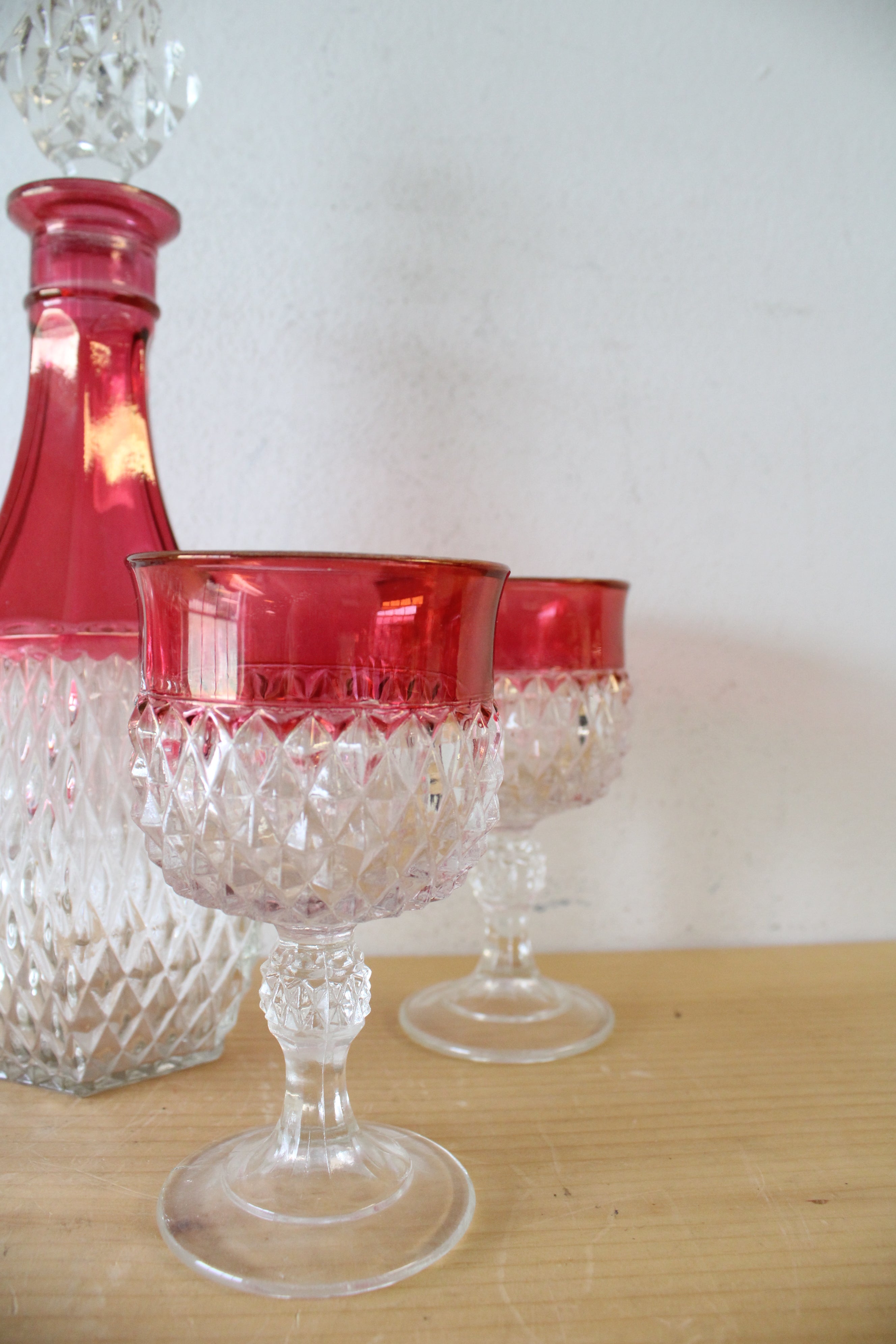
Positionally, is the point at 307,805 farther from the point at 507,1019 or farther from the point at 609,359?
the point at 609,359

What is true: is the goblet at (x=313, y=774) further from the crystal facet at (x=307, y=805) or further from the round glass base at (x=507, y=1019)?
the round glass base at (x=507, y=1019)

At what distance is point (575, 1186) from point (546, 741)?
0.26 metres

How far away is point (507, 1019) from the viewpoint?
67 cm

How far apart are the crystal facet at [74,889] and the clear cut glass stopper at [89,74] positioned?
1.03 feet

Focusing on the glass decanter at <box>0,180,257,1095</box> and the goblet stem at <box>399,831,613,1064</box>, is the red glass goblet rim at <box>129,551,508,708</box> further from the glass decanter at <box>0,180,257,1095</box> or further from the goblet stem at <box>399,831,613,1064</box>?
the goblet stem at <box>399,831,613,1064</box>

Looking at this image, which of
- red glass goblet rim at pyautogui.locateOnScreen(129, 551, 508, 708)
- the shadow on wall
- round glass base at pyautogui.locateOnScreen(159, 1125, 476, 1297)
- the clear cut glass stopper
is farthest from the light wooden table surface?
the clear cut glass stopper

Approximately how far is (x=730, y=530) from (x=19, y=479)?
530 mm

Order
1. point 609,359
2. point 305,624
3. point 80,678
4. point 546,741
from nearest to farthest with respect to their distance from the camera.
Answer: point 305,624, point 80,678, point 546,741, point 609,359

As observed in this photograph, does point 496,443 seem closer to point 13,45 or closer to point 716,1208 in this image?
point 13,45

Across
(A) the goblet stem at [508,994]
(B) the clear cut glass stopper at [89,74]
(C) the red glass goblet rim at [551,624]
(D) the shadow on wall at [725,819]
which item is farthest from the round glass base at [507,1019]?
(B) the clear cut glass stopper at [89,74]

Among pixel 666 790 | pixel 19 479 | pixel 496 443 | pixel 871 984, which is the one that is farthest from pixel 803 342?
pixel 19 479

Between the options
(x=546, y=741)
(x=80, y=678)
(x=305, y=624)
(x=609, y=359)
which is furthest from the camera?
(x=609, y=359)

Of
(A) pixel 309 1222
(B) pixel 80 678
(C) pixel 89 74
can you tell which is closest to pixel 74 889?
(B) pixel 80 678

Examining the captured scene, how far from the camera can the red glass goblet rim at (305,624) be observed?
0.38 metres
